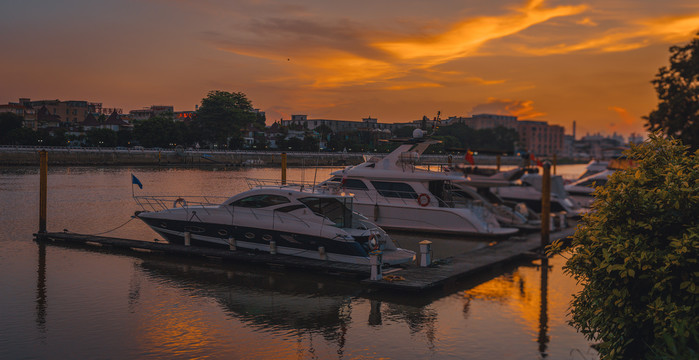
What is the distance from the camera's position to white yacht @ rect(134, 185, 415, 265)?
19797mm

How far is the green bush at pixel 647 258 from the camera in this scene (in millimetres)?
6785

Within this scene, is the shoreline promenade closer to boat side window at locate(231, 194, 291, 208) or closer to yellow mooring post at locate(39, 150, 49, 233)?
yellow mooring post at locate(39, 150, 49, 233)

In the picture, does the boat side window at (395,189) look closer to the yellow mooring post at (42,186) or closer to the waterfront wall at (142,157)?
the yellow mooring post at (42,186)

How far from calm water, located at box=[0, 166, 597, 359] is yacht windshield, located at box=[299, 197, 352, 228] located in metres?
2.19

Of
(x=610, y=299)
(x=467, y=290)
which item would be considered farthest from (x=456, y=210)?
(x=610, y=299)

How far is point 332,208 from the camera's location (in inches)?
808

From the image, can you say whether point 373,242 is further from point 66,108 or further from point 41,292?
point 66,108

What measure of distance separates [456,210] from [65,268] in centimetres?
1734

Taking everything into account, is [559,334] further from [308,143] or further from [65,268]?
[308,143]

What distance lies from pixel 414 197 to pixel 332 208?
9680 mm

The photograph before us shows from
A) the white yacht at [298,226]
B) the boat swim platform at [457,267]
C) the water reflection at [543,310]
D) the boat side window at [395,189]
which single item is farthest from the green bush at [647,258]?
the boat side window at [395,189]

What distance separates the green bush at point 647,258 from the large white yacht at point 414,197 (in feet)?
66.8

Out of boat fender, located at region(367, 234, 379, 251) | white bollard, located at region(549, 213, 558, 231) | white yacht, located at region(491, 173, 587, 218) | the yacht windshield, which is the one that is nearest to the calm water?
boat fender, located at region(367, 234, 379, 251)

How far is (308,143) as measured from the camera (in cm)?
11981
